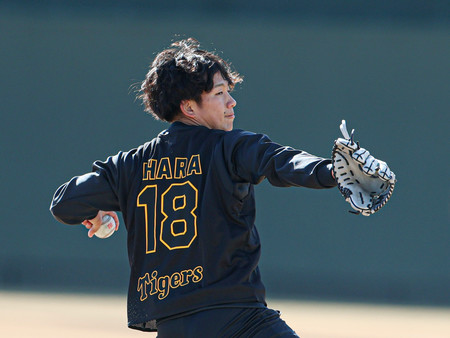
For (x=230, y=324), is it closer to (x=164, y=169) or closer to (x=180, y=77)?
(x=164, y=169)

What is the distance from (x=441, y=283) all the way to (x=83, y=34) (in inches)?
247

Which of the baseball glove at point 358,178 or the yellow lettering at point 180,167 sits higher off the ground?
the baseball glove at point 358,178

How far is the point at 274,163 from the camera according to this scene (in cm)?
239

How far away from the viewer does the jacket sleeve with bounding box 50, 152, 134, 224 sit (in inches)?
113

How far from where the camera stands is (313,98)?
11828mm

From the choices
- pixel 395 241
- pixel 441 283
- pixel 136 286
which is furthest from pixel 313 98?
pixel 136 286

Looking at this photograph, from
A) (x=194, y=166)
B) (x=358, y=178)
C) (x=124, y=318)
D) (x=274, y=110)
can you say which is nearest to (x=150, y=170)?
(x=194, y=166)

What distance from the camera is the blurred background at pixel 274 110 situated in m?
11.4

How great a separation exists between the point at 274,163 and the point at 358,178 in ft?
0.85

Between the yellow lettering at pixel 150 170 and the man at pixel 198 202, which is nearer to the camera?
the man at pixel 198 202

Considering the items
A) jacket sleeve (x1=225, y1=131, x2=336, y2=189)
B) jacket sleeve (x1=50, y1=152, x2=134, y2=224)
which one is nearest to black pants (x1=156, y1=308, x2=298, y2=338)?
jacket sleeve (x1=225, y1=131, x2=336, y2=189)

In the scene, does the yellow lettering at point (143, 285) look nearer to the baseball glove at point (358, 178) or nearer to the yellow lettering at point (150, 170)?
the yellow lettering at point (150, 170)

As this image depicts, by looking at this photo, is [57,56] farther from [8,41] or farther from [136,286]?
[136,286]

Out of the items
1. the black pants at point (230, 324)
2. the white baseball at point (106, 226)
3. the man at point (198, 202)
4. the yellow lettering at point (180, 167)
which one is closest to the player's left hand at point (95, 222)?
the white baseball at point (106, 226)
